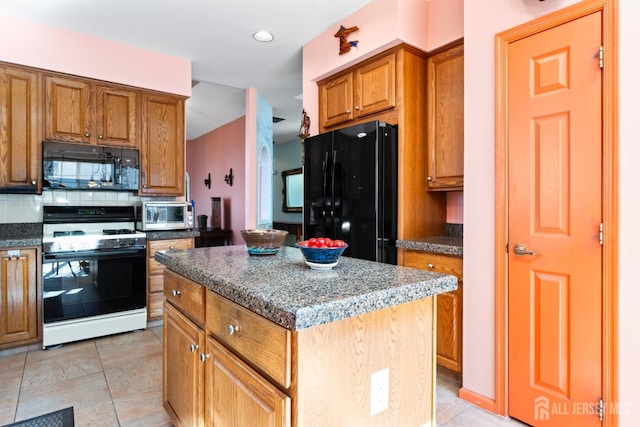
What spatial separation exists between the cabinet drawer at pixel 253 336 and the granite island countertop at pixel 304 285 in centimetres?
4

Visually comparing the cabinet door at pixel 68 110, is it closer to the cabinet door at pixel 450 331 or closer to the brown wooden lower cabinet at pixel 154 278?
the brown wooden lower cabinet at pixel 154 278

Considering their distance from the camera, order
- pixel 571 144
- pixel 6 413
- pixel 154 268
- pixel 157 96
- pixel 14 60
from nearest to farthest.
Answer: pixel 571 144
pixel 6 413
pixel 14 60
pixel 154 268
pixel 157 96

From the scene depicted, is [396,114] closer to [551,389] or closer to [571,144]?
[571,144]

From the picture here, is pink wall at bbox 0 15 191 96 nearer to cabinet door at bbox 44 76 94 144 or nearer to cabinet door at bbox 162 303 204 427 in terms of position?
cabinet door at bbox 44 76 94 144

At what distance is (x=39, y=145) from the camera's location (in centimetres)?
299

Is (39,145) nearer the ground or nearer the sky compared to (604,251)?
nearer the sky

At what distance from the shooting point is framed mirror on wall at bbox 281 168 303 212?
744cm

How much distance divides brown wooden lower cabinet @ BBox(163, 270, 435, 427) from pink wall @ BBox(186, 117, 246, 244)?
4618mm

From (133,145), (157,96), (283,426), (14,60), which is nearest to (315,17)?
(157,96)

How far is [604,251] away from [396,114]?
156 cm

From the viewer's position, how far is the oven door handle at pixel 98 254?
9.20 feet

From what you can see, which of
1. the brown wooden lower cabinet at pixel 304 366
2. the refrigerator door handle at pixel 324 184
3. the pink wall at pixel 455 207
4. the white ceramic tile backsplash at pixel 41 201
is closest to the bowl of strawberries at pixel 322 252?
the brown wooden lower cabinet at pixel 304 366

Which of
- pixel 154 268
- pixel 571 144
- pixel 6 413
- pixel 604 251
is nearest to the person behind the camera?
pixel 604 251

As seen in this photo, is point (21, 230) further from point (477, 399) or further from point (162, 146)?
point (477, 399)
